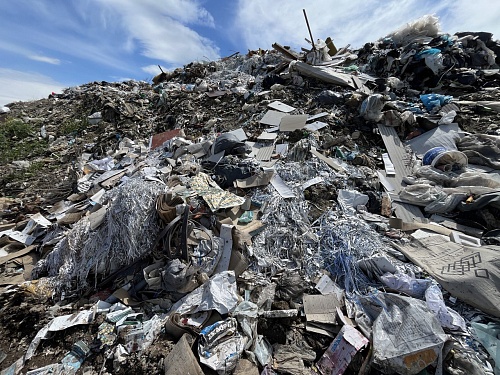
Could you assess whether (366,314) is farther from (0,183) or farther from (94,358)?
(0,183)

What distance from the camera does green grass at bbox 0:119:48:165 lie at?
6.89 metres

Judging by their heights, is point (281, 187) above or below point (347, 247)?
above

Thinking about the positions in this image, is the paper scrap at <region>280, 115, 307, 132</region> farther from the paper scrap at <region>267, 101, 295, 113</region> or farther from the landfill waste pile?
the paper scrap at <region>267, 101, 295, 113</region>

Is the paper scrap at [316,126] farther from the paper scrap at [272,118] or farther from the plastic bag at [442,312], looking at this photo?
the plastic bag at [442,312]

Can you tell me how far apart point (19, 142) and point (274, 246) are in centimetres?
861

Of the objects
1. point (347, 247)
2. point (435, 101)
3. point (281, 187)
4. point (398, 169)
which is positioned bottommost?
point (347, 247)

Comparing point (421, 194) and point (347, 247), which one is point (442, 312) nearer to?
point (347, 247)

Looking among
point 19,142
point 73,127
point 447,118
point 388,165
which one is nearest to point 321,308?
point 388,165

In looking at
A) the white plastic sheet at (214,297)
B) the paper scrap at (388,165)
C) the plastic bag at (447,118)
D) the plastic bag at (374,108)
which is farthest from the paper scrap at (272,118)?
the white plastic sheet at (214,297)

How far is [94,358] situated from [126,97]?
8707 millimetres

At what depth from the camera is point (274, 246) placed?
3.16m

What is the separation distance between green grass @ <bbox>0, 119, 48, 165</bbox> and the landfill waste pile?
64 centimetres

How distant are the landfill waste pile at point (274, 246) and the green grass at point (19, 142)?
64 centimetres

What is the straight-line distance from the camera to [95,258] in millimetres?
3004
